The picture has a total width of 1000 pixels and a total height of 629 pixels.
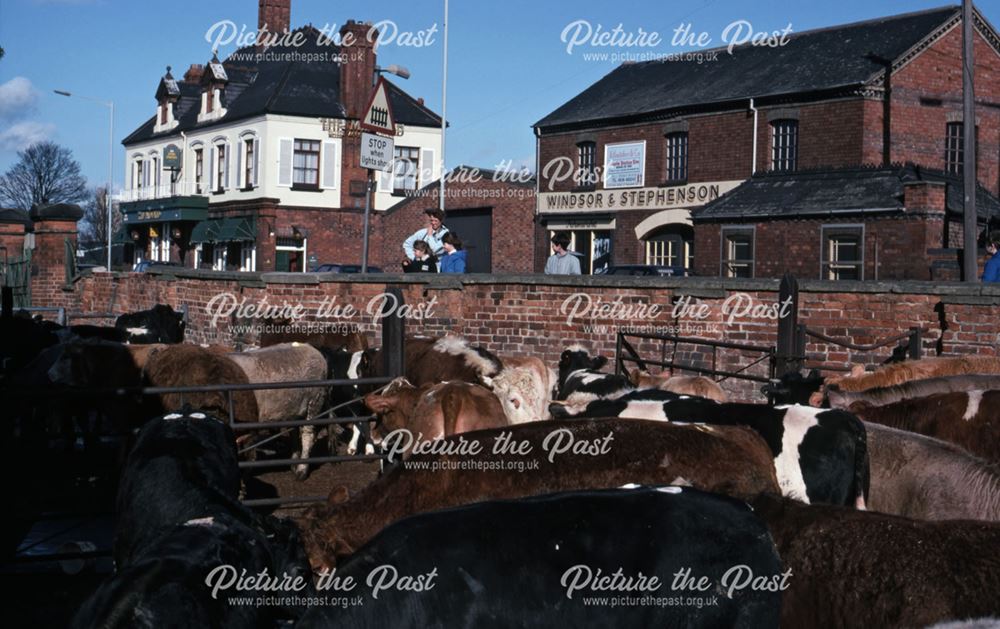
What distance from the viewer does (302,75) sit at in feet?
157

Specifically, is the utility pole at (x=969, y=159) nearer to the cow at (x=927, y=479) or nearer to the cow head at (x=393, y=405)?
the cow at (x=927, y=479)

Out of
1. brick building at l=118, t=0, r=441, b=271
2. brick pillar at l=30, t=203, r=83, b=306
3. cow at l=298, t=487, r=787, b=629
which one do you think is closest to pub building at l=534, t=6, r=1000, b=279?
brick building at l=118, t=0, r=441, b=271

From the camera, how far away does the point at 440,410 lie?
832 centimetres

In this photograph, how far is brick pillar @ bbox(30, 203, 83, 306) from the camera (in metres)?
24.0

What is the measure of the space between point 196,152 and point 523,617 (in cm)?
5268

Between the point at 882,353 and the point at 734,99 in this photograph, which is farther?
the point at 734,99

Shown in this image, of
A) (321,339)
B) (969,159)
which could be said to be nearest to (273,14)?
(969,159)

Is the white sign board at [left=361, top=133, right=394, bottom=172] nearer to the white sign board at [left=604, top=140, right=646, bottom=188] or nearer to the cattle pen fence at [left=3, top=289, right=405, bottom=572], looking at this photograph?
the cattle pen fence at [left=3, top=289, right=405, bottom=572]

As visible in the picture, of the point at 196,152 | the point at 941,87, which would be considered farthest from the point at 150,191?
the point at 941,87

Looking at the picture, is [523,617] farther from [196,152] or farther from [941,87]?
[196,152]

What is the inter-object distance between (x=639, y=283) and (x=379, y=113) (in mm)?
4285

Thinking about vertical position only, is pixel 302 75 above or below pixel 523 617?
above

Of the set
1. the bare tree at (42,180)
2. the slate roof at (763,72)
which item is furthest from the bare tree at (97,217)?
the slate roof at (763,72)

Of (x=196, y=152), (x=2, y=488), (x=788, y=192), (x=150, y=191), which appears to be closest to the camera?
(x=2, y=488)
